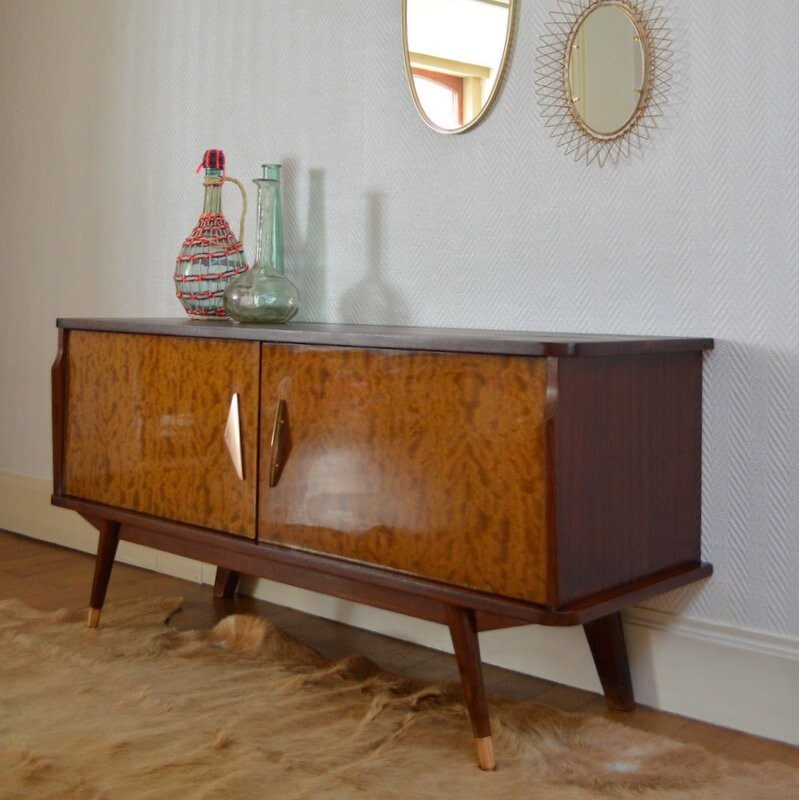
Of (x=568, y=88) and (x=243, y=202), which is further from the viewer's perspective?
(x=243, y=202)

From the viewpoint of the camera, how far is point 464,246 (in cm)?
210

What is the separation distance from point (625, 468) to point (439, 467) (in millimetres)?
286

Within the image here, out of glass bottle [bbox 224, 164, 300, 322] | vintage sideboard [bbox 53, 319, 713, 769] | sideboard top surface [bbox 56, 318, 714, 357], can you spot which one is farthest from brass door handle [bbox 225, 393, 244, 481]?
glass bottle [bbox 224, 164, 300, 322]

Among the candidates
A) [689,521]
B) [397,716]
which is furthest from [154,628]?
[689,521]

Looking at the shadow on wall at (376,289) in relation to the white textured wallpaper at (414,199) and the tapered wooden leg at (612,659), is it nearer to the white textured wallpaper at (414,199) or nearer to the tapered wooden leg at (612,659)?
the white textured wallpaper at (414,199)

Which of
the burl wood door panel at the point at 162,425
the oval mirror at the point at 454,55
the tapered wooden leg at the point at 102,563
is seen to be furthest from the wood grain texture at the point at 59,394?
the oval mirror at the point at 454,55

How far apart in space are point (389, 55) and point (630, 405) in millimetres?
1036

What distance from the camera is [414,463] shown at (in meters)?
1.64

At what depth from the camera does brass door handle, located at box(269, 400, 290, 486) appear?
183cm

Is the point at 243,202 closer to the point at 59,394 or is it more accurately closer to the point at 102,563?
the point at 59,394

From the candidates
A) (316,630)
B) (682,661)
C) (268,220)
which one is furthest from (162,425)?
(682,661)

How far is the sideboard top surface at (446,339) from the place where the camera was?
1.48 meters

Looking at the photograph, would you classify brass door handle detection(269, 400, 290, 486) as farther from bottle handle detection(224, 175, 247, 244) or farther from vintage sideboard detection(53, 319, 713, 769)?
bottle handle detection(224, 175, 247, 244)

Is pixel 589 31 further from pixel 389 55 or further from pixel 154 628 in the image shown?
pixel 154 628
